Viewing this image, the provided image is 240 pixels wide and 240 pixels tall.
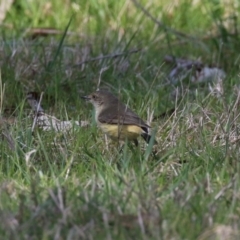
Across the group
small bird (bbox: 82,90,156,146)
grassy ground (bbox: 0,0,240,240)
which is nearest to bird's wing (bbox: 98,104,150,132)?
small bird (bbox: 82,90,156,146)

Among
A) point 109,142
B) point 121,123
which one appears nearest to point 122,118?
point 121,123

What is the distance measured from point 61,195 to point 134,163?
101cm

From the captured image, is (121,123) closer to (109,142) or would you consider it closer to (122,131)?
(122,131)

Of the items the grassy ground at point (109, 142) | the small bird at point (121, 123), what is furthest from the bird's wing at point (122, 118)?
the grassy ground at point (109, 142)

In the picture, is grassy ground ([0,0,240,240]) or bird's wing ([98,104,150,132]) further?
bird's wing ([98,104,150,132])

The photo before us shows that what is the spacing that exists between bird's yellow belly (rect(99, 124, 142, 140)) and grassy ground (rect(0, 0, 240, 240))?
0.22 ft

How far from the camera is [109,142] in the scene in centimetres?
529

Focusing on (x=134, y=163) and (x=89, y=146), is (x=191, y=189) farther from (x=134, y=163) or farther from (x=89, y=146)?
(x=89, y=146)

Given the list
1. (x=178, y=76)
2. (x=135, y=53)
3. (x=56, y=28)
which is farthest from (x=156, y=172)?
(x=56, y=28)

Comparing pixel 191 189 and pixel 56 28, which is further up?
pixel 191 189

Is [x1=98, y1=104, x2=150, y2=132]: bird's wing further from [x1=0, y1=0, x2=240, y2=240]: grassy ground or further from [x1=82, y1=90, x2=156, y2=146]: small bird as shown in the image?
[x1=0, y1=0, x2=240, y2=240]: grassy ground

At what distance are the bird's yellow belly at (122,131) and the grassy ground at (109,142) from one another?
7cm

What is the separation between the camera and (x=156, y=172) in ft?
14.8

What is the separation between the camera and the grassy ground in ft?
11.9
